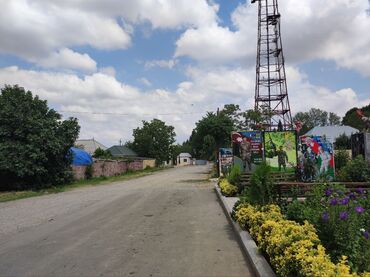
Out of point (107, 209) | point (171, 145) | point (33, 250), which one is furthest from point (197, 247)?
point (171, 145)

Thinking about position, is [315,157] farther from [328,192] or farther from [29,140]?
[29,140]

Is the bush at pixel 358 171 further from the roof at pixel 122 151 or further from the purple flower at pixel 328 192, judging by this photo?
the roof at pixel 122 151

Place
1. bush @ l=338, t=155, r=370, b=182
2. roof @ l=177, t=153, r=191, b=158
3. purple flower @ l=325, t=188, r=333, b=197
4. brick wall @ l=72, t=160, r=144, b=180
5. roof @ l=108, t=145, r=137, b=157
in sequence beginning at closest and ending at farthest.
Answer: purple flower @ l=325, t=188, r=333, b=197
bush @ l=338, t=155, r=370, b=182
brick wall @ l=72, t=160, r=144, b=180
roof @ l=108, t=145, r=137, b=157
roof @ l=177, t=153, r=191, b=158

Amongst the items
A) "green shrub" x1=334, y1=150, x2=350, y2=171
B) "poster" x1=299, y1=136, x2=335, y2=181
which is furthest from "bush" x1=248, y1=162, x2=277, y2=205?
"green shrub" x1=334, y1=150, x2=350, y2=171

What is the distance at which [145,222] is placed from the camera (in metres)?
12.3

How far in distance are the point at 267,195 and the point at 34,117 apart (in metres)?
21.4

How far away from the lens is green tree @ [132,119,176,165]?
297ft

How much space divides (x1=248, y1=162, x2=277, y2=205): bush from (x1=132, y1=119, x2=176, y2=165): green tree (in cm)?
8007

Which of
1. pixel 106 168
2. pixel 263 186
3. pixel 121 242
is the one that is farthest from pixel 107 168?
pixel 263 186

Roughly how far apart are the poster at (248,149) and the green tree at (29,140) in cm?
1134

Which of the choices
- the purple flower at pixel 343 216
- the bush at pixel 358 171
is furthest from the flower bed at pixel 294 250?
the bush at pixel 358 171

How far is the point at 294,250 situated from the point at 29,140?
24034mm

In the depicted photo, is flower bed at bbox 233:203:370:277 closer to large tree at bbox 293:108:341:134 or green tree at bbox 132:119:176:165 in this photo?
green tree at bbox 132:119:176:165

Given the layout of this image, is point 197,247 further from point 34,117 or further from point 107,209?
point 34,117
